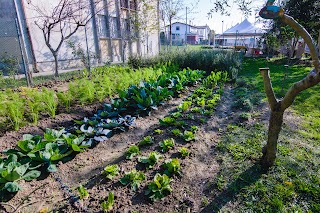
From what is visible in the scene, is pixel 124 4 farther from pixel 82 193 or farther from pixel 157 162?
pixel 82 193

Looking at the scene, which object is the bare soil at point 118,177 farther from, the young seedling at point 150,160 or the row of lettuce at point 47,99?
the row of lettuce at point 47,99

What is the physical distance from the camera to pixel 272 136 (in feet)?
6.41

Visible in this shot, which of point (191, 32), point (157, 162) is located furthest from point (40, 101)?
point (191, 32)

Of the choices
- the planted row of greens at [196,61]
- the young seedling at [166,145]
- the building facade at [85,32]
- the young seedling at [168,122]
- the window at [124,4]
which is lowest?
the young seedling at [166,145]

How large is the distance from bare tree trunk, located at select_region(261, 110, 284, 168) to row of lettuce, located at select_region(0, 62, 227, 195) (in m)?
1.84

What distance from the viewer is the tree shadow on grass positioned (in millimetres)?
1700

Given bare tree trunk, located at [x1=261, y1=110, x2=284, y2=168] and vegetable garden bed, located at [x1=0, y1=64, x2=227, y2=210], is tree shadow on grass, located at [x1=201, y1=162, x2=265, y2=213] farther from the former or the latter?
vegetable garden bed, located at [x1=0, y1=64, x2=227, y2=210]

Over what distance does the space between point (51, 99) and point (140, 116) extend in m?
1.48

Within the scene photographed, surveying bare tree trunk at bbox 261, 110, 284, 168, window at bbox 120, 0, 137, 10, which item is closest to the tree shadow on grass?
bare tree trunk at bbox 261, 110, 284, 168

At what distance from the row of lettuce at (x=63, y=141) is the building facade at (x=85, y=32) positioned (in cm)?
358

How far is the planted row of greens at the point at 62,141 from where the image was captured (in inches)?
73.8

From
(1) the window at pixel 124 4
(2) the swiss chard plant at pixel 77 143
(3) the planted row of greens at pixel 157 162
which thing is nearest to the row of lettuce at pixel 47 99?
(2) the swiss chard plant at pixel 77 143

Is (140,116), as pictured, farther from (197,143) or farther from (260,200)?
(260,200)

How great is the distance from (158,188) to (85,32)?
25.1ft
